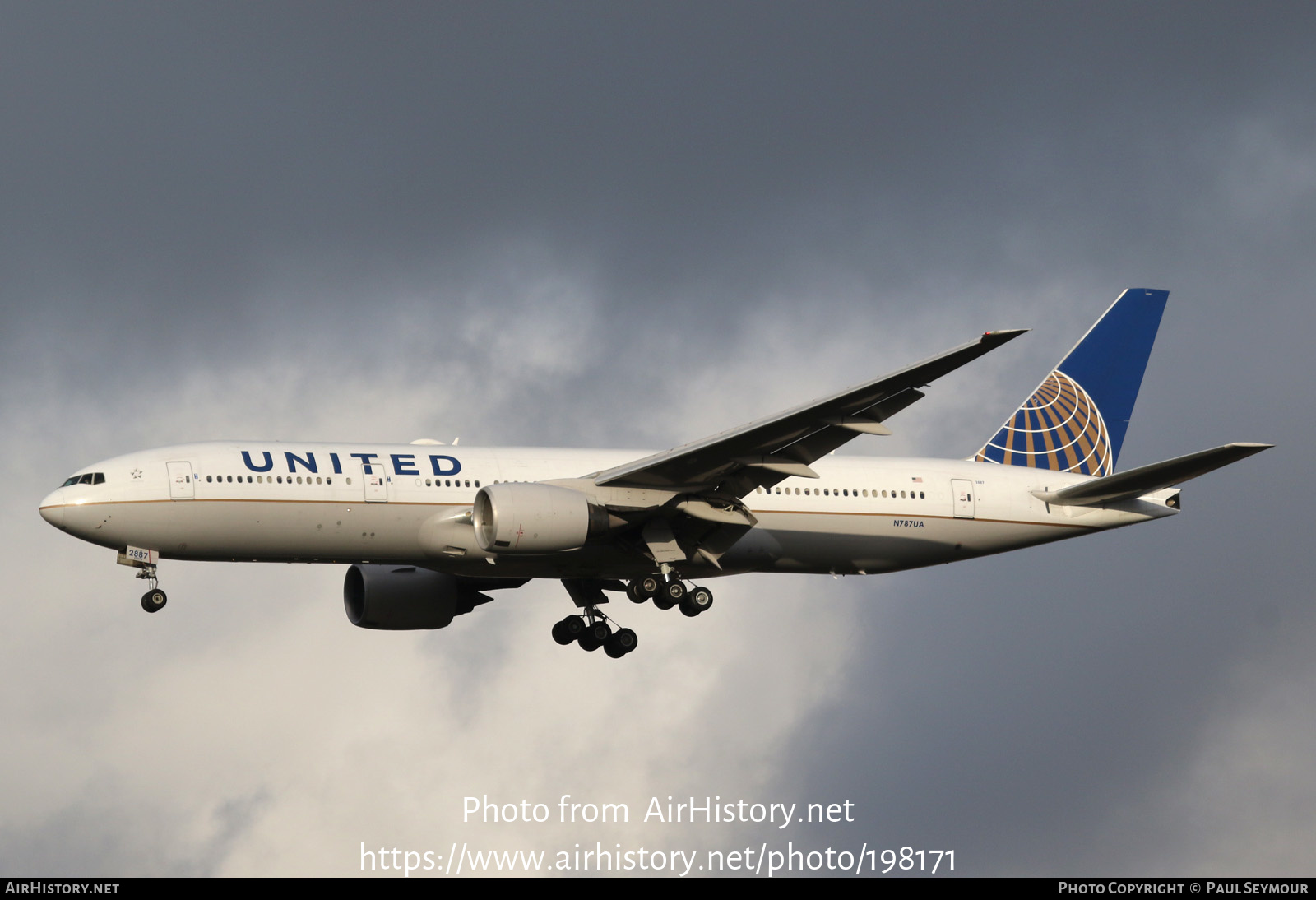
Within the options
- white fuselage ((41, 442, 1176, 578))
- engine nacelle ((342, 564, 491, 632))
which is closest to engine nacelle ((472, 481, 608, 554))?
white fuselage ((41, 442, 1176, 578))

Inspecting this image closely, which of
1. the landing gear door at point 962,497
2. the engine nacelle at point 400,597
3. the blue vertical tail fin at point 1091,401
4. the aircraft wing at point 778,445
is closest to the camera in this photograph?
the aircraft wing at point 778,445

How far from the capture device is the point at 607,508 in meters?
36.6

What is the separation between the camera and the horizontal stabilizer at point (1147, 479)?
35.1 metres

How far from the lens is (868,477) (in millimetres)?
40562

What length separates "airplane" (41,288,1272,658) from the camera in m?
35.1

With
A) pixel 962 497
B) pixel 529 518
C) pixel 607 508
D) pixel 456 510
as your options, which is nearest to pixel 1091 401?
pixel 962 497

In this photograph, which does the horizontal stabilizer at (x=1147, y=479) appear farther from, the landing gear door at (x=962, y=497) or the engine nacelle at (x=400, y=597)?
the engine nacelle at (x=400, y=597)

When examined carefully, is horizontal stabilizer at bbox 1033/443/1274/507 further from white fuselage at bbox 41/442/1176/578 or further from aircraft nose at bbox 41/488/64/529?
aircraft nose at bbox 41/488/64/529

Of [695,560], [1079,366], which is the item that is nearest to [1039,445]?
[1079,366]

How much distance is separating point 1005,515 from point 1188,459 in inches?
240

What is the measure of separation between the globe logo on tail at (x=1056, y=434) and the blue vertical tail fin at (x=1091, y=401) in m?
0.02

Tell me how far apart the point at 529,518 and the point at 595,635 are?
8.11 meters

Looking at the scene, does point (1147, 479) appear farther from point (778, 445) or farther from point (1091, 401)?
point (778, 445)

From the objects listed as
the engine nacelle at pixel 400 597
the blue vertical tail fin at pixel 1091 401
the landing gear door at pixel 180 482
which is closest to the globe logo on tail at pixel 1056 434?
the blue vertical tail fin at pixel 1091 401
